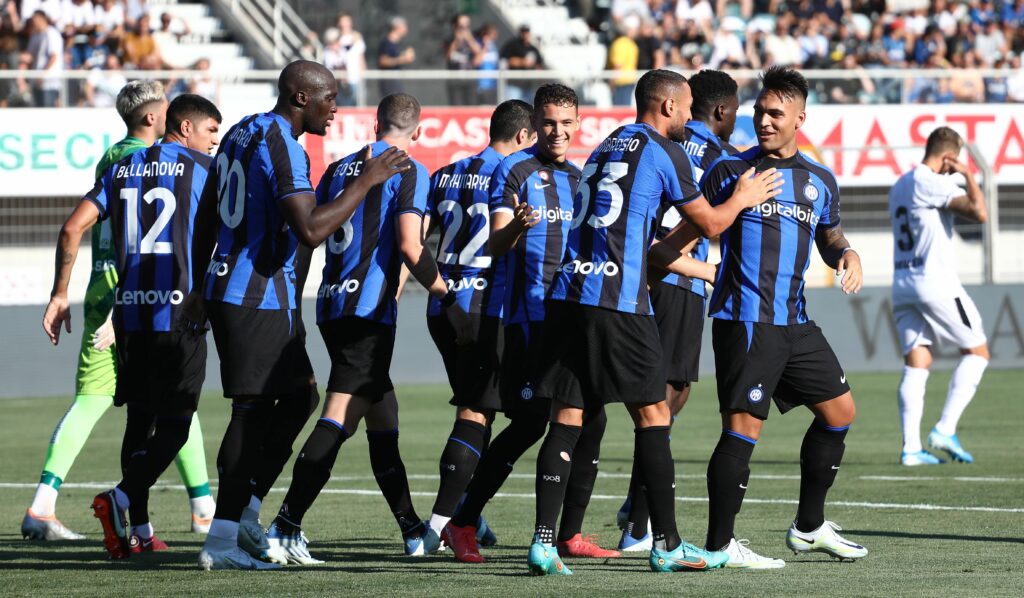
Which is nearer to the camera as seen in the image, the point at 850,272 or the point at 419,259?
the point at 850,272

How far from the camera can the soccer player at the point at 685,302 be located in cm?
802

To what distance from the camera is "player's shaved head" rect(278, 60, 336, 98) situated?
281 inches

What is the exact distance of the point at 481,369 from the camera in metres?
7.99

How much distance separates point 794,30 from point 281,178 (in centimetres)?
2078

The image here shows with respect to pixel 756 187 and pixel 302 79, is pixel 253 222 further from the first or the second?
pixel 756 187

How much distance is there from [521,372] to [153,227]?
75.8 inches

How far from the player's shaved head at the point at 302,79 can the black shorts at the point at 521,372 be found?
1479mm

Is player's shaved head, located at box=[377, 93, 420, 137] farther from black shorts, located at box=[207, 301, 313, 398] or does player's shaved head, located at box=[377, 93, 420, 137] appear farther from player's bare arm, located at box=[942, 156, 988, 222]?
player's bare arm, located at box=[942, 156, 988, 222]

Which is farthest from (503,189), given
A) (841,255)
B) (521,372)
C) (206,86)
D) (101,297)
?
(206,86)

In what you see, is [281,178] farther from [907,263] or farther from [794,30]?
[794,30]

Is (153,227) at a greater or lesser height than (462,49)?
lesser

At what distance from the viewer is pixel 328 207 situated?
269 inches

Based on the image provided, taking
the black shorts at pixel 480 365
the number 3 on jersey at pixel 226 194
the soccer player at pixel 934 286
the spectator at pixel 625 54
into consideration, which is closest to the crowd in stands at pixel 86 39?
the spectator at pixel 625 54

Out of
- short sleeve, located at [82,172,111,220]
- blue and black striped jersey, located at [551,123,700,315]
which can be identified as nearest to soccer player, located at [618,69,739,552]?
blue and black striped jersey, located at [551,123,700,315]
